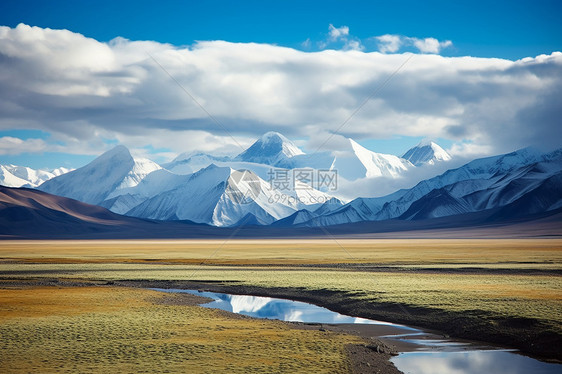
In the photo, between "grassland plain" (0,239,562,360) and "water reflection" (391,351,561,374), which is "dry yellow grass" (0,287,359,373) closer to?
"water reflection" (391,351,561,374)

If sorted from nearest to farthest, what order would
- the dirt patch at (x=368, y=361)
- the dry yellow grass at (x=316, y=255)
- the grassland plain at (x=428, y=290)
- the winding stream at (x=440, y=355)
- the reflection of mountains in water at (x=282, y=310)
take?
1. the dirt patch at (x=368, y=361)
2. the winding stream at (x=440, y=355)
3. the grassland plain at (x=428, y=290)
4. the reflection of mountains in water at (x=282, y=310)
5. the dry yellow grass at (x=316, y=255)

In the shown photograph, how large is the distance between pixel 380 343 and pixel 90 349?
12657 millimetres

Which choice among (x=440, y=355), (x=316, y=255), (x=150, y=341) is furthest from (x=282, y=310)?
(x=316, y=255)

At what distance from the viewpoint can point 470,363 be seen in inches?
904

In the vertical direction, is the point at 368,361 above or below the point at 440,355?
above

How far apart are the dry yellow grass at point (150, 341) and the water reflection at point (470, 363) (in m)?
2.75

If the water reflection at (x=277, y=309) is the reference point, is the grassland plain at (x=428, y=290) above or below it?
above

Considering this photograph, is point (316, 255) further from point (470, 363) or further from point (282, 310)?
point (470, 363)

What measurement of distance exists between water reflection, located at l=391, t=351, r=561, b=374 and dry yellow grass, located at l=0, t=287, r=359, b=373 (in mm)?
2751

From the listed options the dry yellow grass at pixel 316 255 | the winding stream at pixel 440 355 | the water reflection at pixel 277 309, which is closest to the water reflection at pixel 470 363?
the winding stream at pixel 440 355

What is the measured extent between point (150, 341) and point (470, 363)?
13475mm

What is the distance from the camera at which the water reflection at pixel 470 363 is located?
856 inches

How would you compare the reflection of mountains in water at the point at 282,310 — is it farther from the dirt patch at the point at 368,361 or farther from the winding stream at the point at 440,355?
the dirt patch at the point at 368,361

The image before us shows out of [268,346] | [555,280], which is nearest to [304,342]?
[268,346]
